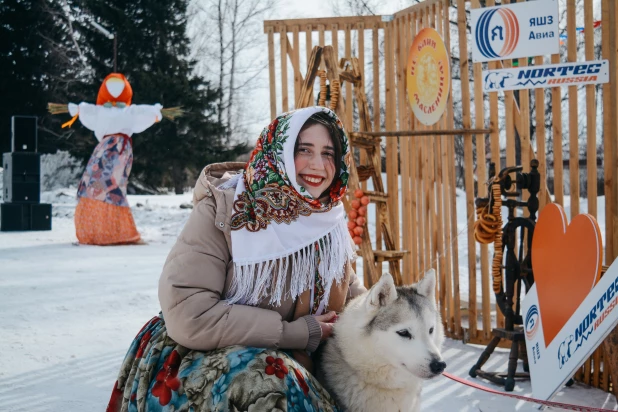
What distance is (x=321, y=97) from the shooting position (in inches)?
170

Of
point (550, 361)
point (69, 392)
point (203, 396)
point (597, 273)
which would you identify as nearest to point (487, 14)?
point (597, 273)

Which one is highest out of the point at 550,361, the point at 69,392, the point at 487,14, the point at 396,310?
the point at 487,14

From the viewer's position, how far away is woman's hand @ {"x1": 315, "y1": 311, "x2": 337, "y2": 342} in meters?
2.44

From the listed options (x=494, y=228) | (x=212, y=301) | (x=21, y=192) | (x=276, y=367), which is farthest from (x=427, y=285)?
(x=21, y=192)

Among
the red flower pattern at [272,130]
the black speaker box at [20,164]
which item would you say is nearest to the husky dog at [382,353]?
the red flower pattern at [272,130]

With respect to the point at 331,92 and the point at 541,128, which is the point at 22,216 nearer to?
the point at 331,92

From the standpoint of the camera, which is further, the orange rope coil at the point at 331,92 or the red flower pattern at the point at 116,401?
the orange rope coil at the point at 331,92

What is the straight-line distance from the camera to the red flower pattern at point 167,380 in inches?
81.3

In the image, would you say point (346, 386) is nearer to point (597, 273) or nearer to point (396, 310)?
point (396, 310)

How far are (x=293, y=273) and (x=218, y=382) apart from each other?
0.59 m

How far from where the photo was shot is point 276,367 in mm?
2035

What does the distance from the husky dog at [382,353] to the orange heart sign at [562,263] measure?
964 millimetres

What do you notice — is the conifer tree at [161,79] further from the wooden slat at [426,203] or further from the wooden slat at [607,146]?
the wooden slat at [607,146]

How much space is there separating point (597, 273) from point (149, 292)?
188 inches
